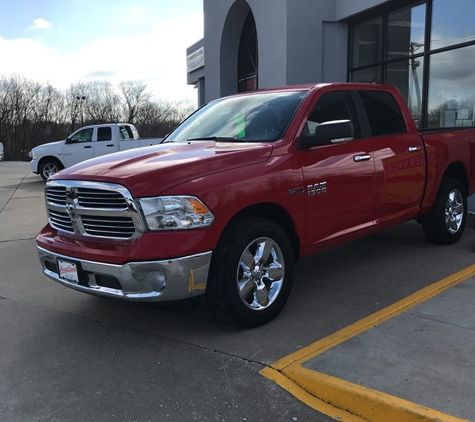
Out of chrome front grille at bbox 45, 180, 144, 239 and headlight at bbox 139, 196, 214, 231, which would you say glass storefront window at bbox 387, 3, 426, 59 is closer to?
headlight at bbox 139, 196, 214, 231

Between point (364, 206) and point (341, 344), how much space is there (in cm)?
169

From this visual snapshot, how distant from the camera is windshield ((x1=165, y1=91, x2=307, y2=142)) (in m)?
4.36

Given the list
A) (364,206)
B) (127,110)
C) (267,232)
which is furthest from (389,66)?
(127,110)

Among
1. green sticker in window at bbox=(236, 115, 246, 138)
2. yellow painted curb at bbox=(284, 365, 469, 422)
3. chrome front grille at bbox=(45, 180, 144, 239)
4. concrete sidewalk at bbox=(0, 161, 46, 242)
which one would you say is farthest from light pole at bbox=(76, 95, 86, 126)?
yellow painted curb at bbox=(284, 365, 469, 422)

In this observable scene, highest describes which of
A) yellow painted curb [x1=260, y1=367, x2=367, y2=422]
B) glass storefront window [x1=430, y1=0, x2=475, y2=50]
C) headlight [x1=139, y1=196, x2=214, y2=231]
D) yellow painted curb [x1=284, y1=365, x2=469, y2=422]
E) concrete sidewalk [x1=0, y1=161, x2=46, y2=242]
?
glass storefront window [x1=430, y1=0, x2=475, y2=50]

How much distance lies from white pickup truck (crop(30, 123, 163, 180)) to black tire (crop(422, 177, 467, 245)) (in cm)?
1109

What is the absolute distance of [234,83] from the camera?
733 inches

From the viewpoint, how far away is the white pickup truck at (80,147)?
51.4 feet

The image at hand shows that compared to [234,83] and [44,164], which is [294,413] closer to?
[44,164]

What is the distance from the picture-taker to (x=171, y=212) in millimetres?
3398

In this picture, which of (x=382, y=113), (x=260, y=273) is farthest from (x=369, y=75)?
(x=260, y=273)

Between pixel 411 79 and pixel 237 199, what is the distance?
861cm

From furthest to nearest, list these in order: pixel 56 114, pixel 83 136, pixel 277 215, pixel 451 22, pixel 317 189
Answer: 1. pixel 56 114
2. pixel 83 136
3. pixel 451 22
4. pixel 317 189
5. pixel 277 215

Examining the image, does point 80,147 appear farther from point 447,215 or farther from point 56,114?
point 56,114
